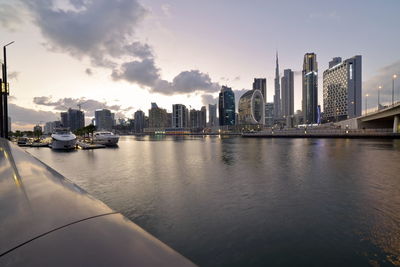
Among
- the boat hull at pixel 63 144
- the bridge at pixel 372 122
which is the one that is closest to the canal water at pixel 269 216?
the boat hull at pixel 63 144

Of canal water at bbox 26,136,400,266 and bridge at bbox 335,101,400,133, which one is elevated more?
bridge at bbox 335,101,400,133

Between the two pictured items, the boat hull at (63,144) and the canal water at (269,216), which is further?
the boat hull at (63,144)

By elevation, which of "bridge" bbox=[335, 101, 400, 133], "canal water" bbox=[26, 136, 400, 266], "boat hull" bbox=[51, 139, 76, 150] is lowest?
"canal water" bbox=[26, 136, 400, 266]

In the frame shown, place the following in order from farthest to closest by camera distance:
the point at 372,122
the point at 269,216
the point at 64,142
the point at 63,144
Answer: the point at 372,122 → the point at 63,144 → the point at 64,142 → the point at 269,216

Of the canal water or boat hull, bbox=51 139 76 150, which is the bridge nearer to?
the canal water

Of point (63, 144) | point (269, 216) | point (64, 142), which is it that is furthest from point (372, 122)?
point (63, 144)

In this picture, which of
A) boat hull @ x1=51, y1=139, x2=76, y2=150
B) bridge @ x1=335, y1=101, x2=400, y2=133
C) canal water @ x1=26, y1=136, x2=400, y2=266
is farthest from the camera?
bridge @ x1=335, y1=101, x2=400, y2=133

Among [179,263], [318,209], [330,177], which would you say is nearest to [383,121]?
[330,177]

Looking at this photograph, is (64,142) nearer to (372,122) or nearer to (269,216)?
(269,216)

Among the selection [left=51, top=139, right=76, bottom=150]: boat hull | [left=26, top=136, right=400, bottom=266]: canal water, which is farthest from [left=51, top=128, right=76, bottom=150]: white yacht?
[left=26, top=136, right=400, bottom=266]: canal water

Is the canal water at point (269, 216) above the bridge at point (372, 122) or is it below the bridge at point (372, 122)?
below

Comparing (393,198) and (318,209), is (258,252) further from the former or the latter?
(393,198)

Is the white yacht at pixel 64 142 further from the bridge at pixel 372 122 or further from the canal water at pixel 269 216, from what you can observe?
the bridge at pixel 372 122

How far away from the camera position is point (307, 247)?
20.3 feet
